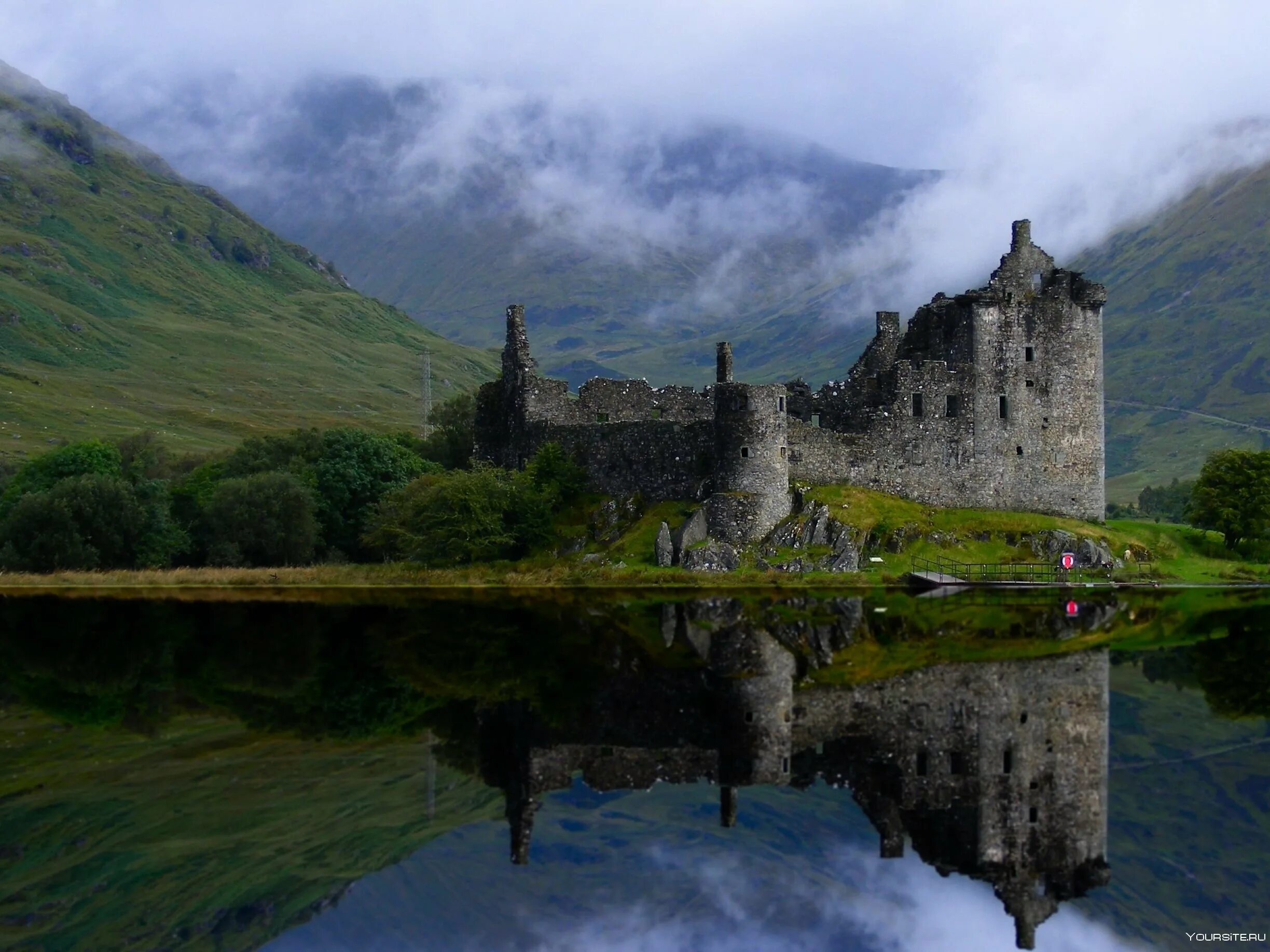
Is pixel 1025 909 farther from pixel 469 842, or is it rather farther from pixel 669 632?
pixel 669 632

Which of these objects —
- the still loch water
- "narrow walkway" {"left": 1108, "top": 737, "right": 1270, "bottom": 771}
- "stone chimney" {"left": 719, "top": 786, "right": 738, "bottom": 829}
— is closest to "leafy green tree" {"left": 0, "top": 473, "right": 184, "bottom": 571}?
the still loch water

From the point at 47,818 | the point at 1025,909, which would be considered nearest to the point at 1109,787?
the point at 1025,909

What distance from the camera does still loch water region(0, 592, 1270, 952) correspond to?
17.1 meters

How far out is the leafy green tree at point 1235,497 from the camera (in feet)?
216

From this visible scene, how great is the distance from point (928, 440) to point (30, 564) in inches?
1652

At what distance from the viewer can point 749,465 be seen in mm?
59531

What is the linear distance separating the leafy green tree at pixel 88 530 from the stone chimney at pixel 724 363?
2834 centimetres

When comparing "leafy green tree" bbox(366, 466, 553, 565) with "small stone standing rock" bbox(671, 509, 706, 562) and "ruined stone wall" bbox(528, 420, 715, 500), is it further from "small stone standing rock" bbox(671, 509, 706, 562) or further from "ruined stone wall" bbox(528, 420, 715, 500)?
"small stone standing rock" bbox(671, 509, 706, 562)

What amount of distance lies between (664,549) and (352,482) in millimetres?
25373

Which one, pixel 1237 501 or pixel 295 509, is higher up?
pixel 1237 501

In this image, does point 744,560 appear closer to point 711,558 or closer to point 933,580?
point 711,558

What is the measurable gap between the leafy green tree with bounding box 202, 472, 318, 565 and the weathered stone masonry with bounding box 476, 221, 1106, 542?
12199mm

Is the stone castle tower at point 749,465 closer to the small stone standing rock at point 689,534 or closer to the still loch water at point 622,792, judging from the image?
the small stone standing rock at point 689,534


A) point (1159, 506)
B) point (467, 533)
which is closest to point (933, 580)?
point (467, 533)
